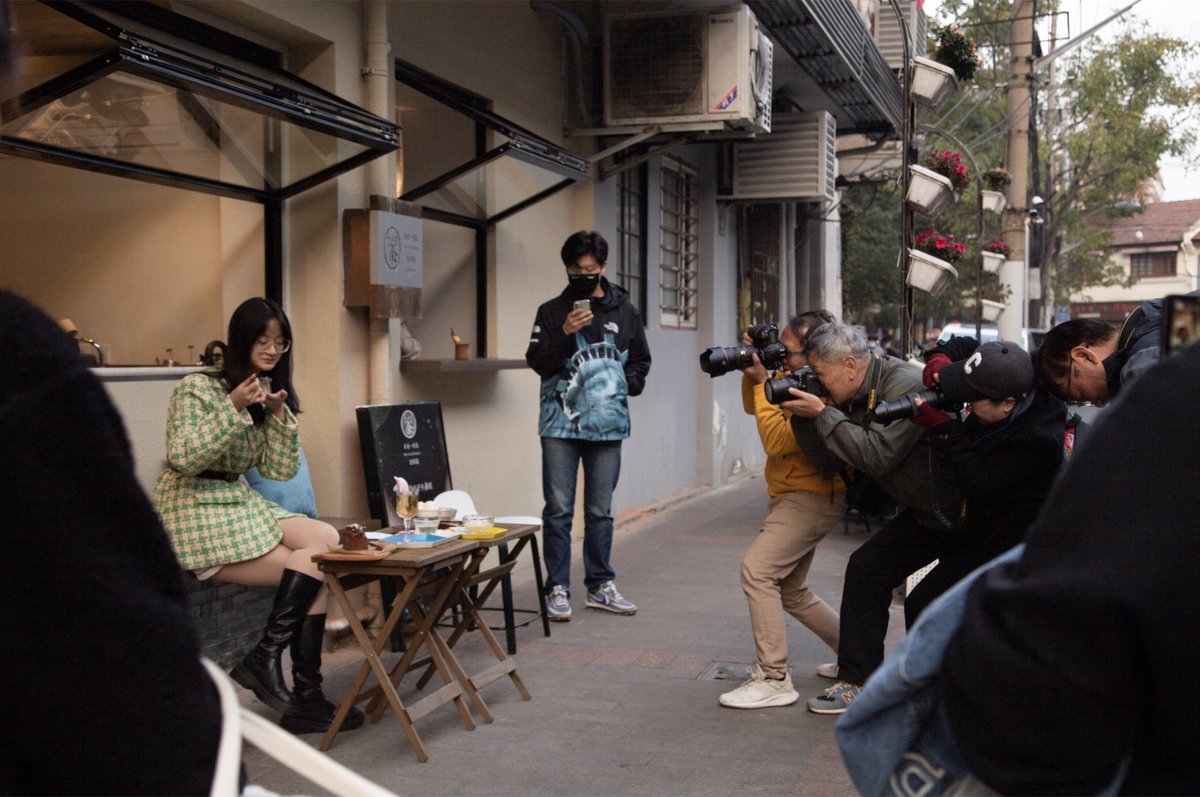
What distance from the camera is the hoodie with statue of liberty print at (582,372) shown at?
6.99m

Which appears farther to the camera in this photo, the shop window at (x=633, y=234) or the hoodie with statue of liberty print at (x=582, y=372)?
the shop window at (x=633, y=234)

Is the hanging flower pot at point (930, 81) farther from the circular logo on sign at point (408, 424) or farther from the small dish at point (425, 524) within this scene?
the small dish at point (425, 524)

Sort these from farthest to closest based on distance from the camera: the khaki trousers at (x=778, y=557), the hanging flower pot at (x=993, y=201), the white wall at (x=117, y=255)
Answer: the hanging flower pot at (x=993, y=201) → the khaki trousers at (x=778, y=557) → the white wall at (x=117, y=255)

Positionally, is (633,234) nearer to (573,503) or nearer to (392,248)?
(573,503)

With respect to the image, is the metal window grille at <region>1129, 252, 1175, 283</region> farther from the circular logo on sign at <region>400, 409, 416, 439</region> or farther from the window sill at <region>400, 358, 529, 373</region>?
the circular logo on sign at <region>400, 409, 416, 439</region>

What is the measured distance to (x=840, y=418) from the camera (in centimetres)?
497

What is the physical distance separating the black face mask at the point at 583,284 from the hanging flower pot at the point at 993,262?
11.2 m

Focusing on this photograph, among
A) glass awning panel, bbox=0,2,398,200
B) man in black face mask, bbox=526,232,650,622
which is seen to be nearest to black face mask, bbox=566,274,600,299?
man in black face mask, bbox=526,232,650,622

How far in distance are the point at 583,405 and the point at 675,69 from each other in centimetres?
305

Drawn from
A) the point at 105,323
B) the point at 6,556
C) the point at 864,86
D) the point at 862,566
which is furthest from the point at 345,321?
the point at 864,86

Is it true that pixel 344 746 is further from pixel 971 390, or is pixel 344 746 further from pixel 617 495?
pixel 617 495

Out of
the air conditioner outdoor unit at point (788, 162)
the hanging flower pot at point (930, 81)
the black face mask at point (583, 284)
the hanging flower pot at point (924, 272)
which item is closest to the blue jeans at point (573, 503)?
the black face mask at point (583, 284)

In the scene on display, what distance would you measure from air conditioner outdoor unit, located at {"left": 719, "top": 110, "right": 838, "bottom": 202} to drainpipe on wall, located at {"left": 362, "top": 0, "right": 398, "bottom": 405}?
6879 millimetres

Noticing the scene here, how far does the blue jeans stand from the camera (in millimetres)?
7012
